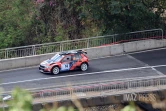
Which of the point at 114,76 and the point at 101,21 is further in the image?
the point at 101,21

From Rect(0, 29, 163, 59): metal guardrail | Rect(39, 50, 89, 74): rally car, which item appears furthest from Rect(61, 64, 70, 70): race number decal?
Rect(0, 29, 163, 59): metal guardrail

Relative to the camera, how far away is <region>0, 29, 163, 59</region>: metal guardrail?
26081 mm

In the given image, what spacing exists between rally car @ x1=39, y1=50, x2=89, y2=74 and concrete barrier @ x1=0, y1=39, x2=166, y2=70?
219 cm

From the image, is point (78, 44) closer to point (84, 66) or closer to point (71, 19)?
point (84, 66)

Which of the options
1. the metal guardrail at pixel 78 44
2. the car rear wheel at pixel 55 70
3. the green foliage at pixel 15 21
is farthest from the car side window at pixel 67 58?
the green foliage at pixel 15 21

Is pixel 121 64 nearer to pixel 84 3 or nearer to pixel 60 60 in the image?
→ pixel 60 60

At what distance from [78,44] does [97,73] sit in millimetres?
5077

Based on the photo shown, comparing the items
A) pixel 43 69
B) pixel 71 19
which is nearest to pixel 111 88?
pixel 43 69

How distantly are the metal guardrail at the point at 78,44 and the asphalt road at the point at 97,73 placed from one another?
5.65 feet

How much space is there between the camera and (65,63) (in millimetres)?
23031

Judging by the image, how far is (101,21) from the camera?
2867cm

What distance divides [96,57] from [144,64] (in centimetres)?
377

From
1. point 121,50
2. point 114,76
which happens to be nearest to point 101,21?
point 121,50

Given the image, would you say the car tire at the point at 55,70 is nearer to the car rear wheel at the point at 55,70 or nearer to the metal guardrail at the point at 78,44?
the car rear wheel at the point at 55,70
